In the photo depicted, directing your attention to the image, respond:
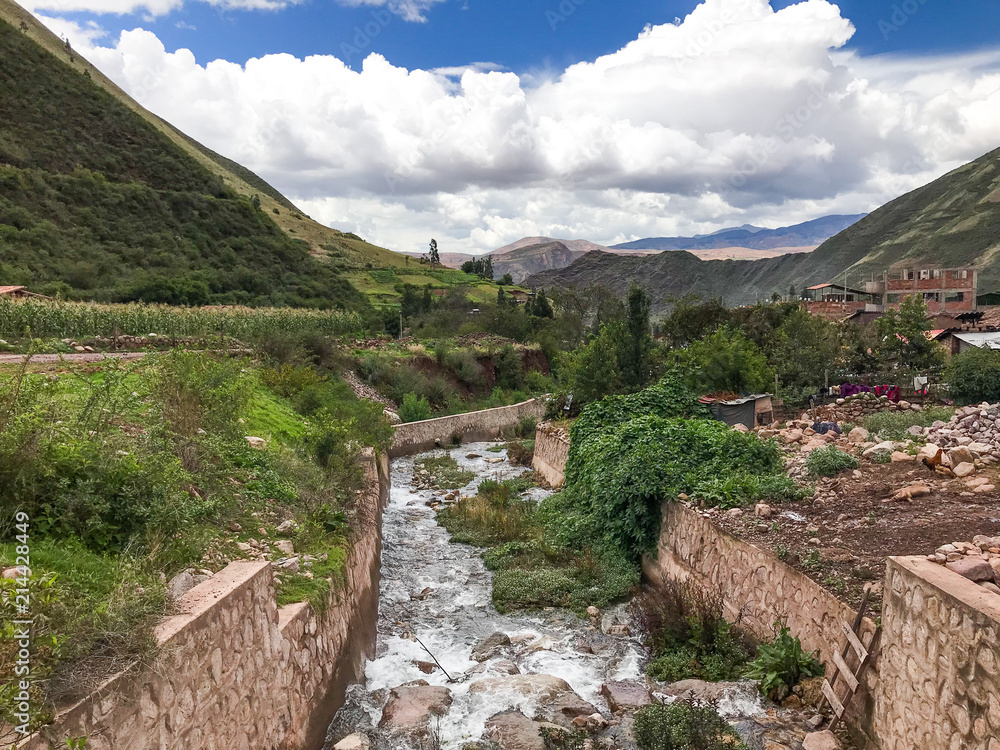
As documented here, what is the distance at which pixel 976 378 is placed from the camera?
15352 millimetres

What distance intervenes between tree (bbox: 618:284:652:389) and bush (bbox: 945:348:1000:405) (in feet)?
30.0

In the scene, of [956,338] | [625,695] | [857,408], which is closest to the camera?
[625,695]

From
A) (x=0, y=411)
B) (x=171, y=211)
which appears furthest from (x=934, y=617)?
(x=171, y=211)

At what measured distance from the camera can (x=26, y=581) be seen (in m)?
3.63

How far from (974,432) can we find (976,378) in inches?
240

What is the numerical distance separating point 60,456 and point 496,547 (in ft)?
32.2

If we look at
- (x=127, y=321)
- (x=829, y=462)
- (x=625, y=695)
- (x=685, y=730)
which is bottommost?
(x=625, y=695)

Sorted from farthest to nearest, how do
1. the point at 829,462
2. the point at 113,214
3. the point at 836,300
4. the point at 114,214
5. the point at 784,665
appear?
the point at 836,300 < the point at 114,214 < the point at 113,214 < the point at 829,462 < the point at 784,665

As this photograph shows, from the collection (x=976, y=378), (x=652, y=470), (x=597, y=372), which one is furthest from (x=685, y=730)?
(x=597, y=372)

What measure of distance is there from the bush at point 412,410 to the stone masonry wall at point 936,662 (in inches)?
1028

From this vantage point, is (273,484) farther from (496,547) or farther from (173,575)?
(496,547)

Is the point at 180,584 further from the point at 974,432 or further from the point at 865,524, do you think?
the point at 974,432

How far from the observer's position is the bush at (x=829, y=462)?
406 inches

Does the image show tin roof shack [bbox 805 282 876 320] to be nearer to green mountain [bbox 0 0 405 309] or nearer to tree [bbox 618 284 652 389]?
tree [bbox 618 284 652 389]
